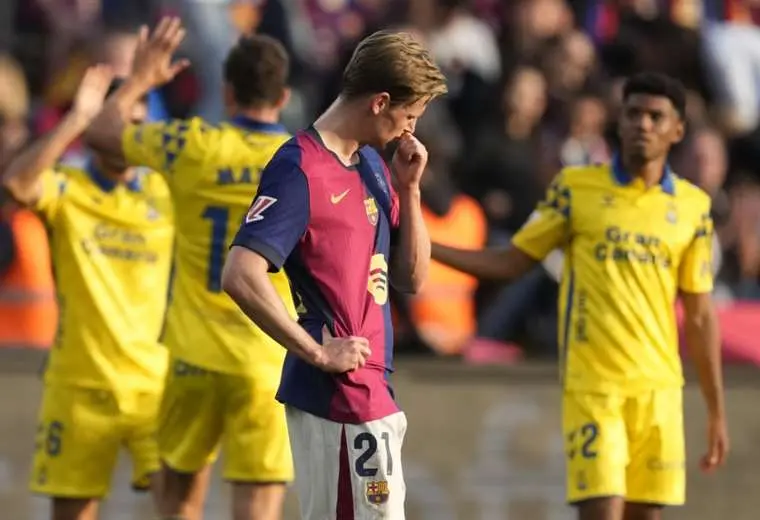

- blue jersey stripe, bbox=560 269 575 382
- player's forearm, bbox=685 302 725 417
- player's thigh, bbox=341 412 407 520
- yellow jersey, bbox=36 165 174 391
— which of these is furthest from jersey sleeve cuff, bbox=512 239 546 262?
player's thigh, bbox=341 412 407 520

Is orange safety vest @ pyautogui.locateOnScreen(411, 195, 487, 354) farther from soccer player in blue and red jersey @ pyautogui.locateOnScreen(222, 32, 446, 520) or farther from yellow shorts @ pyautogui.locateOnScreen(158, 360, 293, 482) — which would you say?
soccer player in blue and red jersey @ pyautogui.locateOnScreen(222, 32, 446, 520)

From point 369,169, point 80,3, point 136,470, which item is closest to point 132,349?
point 136,470

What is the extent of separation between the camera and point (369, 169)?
6.66 meters

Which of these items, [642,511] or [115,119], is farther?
[642,511]

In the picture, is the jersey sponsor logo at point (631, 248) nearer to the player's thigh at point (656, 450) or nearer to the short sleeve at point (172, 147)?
the player's thigh at point (656, 450)

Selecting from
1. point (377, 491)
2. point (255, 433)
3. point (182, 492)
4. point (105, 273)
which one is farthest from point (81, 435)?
point (377, 491)

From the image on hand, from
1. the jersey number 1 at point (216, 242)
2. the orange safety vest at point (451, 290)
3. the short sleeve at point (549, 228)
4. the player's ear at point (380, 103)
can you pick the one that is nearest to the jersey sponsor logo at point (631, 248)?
the short sleeve at point (549, 228)

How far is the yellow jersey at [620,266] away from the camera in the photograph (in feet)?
29.6

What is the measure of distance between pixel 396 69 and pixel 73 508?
13.5 feet

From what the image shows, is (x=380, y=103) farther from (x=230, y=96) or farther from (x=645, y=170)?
(x=645, y=170)

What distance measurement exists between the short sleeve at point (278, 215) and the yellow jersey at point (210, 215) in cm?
224

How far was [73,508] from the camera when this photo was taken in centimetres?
958

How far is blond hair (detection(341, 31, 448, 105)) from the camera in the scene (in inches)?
248

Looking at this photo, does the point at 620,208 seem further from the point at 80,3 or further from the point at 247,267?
the point at 80,3
